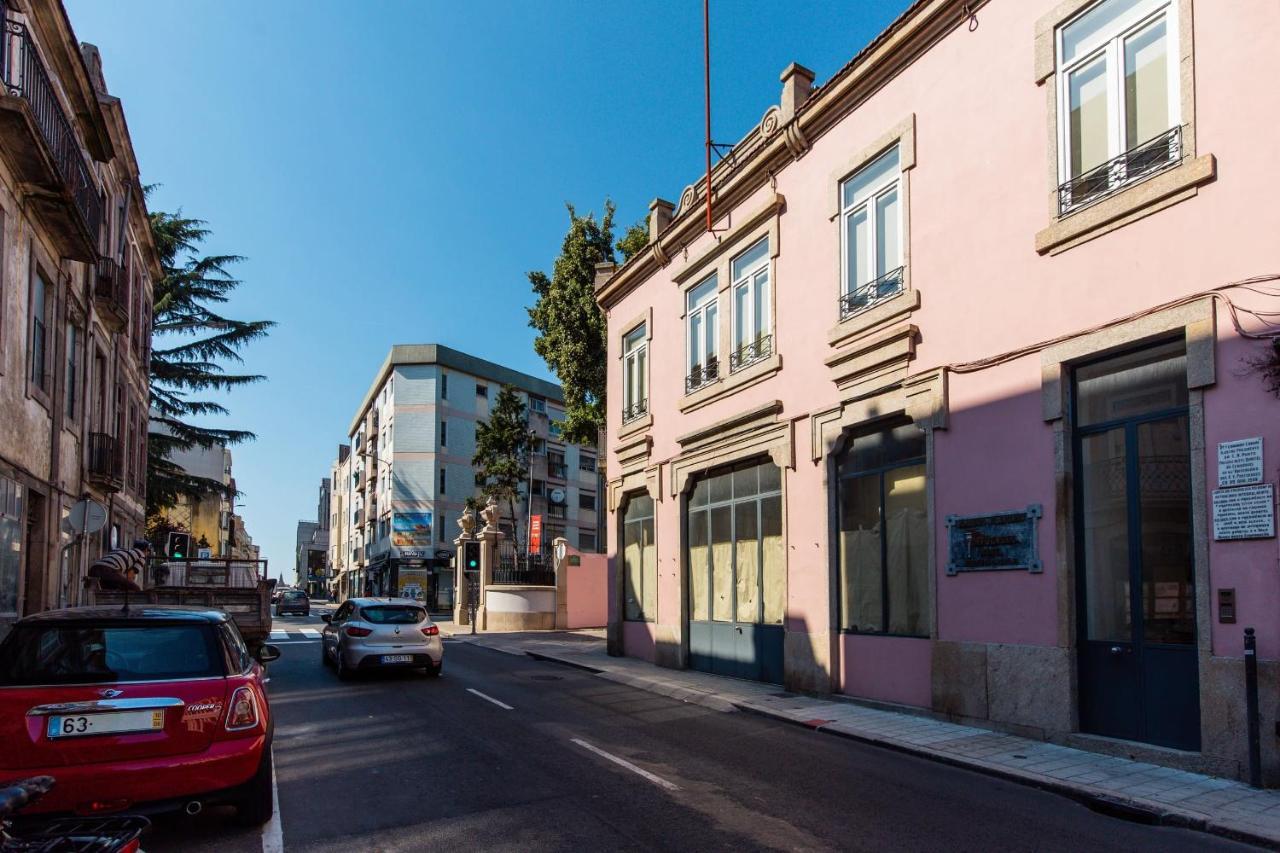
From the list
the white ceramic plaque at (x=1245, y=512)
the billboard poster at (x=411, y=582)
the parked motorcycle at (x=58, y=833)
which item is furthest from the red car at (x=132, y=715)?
the billboard poster at (x=411, y=582)

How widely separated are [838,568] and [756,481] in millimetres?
2981

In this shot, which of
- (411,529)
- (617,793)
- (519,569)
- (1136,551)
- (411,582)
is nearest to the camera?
(617,793)

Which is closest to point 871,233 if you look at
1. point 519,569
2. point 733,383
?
point 733,383

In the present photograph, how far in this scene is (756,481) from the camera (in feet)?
52.6

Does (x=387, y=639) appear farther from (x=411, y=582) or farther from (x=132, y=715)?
(x=411, y=582)

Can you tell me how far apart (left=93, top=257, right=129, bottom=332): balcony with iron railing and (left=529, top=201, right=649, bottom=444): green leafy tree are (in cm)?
1118

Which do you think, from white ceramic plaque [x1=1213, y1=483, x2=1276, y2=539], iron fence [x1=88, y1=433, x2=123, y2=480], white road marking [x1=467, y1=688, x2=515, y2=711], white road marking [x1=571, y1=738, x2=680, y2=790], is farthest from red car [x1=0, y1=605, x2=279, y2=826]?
iron fence [x1=88, y1=433, x2=123, y2=480]

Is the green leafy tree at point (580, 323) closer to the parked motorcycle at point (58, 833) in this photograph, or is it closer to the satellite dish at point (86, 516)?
the satellite dish at point (86, 516)

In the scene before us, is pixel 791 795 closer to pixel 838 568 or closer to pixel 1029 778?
pixel 1029 778

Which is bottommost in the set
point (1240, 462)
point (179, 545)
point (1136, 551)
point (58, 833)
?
point (58, 833)

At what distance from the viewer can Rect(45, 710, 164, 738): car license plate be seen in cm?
534

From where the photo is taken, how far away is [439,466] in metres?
58.3

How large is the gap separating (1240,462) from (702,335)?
11.2 m

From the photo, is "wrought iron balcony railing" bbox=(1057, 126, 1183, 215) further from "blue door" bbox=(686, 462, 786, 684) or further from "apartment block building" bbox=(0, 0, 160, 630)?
"apartment block building" bbox=(0, 0, 160, 630)
